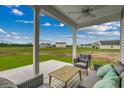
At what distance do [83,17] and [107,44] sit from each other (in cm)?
154

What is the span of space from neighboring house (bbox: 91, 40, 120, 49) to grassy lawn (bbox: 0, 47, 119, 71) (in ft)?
0.49

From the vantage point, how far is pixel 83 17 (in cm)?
495

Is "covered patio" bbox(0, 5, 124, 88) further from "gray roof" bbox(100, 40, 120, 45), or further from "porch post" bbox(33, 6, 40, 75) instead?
"gray roof" bbox(100, 40, 120, 45)

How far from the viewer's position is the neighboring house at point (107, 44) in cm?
452

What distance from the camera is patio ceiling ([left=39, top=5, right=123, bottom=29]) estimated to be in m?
3.71

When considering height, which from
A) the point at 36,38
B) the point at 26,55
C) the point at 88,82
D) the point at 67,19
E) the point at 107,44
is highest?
the point at 67,19

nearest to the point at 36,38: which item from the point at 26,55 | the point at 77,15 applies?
the point at 77,15

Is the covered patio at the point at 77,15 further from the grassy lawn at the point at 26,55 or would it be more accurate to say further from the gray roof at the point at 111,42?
the gray roof at the point at 111,42

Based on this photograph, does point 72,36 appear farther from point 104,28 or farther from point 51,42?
point 104,28

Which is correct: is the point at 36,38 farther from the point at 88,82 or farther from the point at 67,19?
the point at 67,19

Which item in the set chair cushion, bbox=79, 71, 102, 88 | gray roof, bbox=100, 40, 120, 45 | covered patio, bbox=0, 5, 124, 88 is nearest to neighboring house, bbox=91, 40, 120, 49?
gray roof, bbox=100, 40, 120, 45

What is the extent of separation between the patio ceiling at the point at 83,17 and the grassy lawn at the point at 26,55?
1303 mm

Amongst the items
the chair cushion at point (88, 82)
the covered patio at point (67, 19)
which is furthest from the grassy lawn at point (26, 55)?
the chair cushion at point (88, 82)
